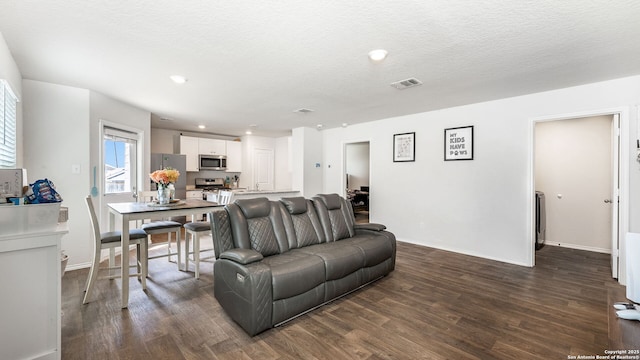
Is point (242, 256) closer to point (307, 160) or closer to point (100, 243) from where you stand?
point (100, 243)

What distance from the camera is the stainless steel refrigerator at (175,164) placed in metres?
5.77

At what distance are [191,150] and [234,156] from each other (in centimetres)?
115

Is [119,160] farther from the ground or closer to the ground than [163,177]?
farther from the ground

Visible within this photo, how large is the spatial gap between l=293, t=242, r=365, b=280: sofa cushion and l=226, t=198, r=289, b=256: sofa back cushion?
0.26 metres

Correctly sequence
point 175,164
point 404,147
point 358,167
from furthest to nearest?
point 358,167 < point 175,164 < point 404,147

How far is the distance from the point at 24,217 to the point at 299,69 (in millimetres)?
2439

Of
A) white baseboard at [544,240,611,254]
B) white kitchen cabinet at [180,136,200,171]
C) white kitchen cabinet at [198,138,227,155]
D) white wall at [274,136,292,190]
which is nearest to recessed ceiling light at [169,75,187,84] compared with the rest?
white kitchen cabinet at [180,136,200,171]

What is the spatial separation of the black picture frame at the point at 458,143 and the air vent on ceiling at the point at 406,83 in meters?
1.57

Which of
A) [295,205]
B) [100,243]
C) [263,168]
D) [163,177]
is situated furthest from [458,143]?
[263,168]

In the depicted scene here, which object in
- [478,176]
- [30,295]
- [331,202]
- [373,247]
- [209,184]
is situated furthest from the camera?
[209,184]

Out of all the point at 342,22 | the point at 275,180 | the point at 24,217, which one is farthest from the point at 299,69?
the point at 275,180

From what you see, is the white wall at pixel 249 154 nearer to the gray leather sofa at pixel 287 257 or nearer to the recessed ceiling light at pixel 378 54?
the gray leather sofa at pixel 287 257

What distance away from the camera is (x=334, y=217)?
11.7ft

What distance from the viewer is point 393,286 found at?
3137mm
